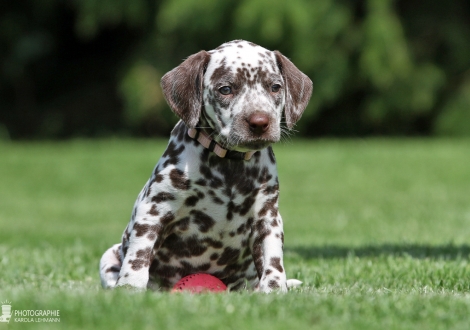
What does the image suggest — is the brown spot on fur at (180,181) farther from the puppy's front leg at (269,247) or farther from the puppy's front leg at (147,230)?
the puppy's front leg at (269,247)

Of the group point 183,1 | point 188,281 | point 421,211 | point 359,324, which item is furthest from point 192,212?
point 183,1

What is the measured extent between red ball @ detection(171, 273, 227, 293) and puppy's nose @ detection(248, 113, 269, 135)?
41.8 inches

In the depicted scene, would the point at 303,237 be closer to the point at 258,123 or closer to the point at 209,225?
the point at 209,225

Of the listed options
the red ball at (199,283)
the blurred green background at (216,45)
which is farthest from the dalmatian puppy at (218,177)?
the blurred green background at (216,45)

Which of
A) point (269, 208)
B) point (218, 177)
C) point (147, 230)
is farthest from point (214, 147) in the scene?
point (147, 230)

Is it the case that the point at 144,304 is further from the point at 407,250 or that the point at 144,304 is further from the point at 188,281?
the point at 407,250

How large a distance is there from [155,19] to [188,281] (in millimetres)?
21121

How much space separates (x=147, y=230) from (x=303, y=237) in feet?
17.4

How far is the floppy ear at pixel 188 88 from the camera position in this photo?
508 cm

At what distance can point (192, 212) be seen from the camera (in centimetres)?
507

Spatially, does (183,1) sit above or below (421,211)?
above

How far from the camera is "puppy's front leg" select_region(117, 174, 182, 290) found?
5.00 metres

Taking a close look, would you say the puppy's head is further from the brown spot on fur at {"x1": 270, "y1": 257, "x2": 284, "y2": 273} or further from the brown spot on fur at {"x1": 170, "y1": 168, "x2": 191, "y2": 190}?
the brown spot on fur at {"x1": 270, "y1": 257, "x2": 284, "y2": 273}

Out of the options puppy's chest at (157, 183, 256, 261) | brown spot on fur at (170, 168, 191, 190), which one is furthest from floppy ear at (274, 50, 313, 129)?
brown spot on fur at (170, 168, 191, 190)
